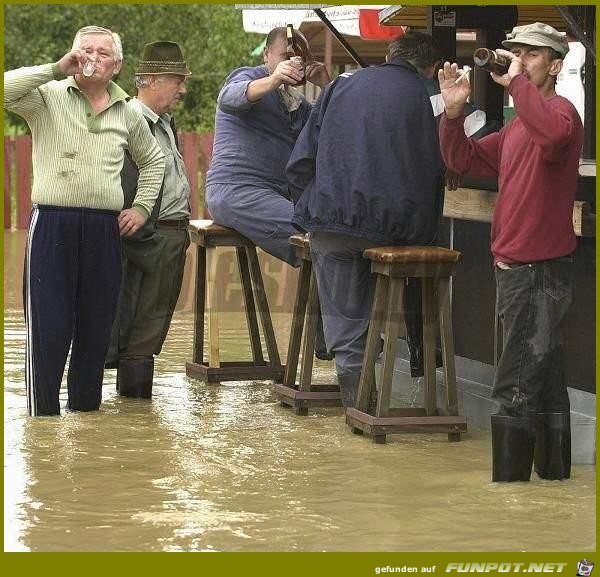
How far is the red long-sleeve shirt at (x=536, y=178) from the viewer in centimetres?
623

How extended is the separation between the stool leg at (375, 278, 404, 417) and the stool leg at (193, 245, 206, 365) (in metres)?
2.05

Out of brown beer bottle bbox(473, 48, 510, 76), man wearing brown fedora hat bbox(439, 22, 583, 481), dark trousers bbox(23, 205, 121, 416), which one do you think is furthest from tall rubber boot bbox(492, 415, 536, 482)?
dark trousers bbox(23, 205, 121, 416)

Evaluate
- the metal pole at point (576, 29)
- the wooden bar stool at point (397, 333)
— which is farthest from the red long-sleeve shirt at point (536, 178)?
the wooden bar stool at point (397, 333)

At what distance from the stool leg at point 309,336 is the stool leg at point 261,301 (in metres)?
0.92

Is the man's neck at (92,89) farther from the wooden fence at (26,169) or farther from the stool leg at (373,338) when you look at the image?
the wooden fence at (26,169)

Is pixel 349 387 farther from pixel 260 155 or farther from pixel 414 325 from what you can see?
A: pixel 260 155

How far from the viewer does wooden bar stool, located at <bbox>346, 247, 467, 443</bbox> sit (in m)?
7.49

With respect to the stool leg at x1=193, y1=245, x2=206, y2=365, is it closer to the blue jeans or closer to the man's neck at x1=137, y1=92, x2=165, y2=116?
the blue jeans

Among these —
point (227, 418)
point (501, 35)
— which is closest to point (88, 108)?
point (227, 418)

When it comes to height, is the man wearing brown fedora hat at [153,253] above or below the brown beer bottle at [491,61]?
below

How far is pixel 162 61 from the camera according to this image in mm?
9039

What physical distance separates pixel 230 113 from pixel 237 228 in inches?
25.0

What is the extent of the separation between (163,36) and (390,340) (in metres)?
15.6

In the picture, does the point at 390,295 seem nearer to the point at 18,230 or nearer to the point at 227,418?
the point at 227,418
